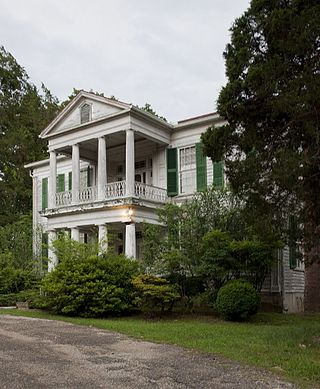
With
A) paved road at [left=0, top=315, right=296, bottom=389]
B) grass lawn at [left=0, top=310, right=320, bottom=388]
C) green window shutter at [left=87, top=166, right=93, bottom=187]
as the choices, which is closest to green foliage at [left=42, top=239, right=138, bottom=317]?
grass lawn at [left=0, top=310, right=320, bottom=388]

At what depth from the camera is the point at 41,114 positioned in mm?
36750

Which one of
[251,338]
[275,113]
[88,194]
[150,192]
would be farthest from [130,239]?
[275,113]

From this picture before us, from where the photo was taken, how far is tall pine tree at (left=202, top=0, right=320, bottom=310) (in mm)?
8758

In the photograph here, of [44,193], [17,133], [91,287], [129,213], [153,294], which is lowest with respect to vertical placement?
[153,294]

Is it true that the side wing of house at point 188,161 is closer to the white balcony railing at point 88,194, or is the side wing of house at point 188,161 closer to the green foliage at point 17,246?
the white balcony railing at point 88,194

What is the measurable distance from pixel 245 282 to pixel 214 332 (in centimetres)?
336

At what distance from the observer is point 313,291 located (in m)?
15.6

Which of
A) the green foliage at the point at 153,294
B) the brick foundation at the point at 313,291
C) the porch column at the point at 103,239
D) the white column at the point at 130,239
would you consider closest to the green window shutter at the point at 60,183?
the porch column at the point at 103,239

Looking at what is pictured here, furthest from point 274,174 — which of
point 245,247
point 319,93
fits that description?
point 245,247

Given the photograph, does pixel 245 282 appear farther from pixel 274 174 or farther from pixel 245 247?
pixel 274 174

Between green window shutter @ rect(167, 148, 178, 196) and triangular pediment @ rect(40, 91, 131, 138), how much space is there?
2.83m

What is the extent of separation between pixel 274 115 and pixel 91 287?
25.6ft

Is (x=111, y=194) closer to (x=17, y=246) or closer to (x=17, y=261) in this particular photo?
(x=17, y=261)

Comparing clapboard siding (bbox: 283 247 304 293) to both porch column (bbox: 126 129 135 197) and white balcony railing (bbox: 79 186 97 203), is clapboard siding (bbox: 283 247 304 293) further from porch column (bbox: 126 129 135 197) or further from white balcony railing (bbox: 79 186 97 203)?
white balcony railing (bbox: 79 186 97 203)
